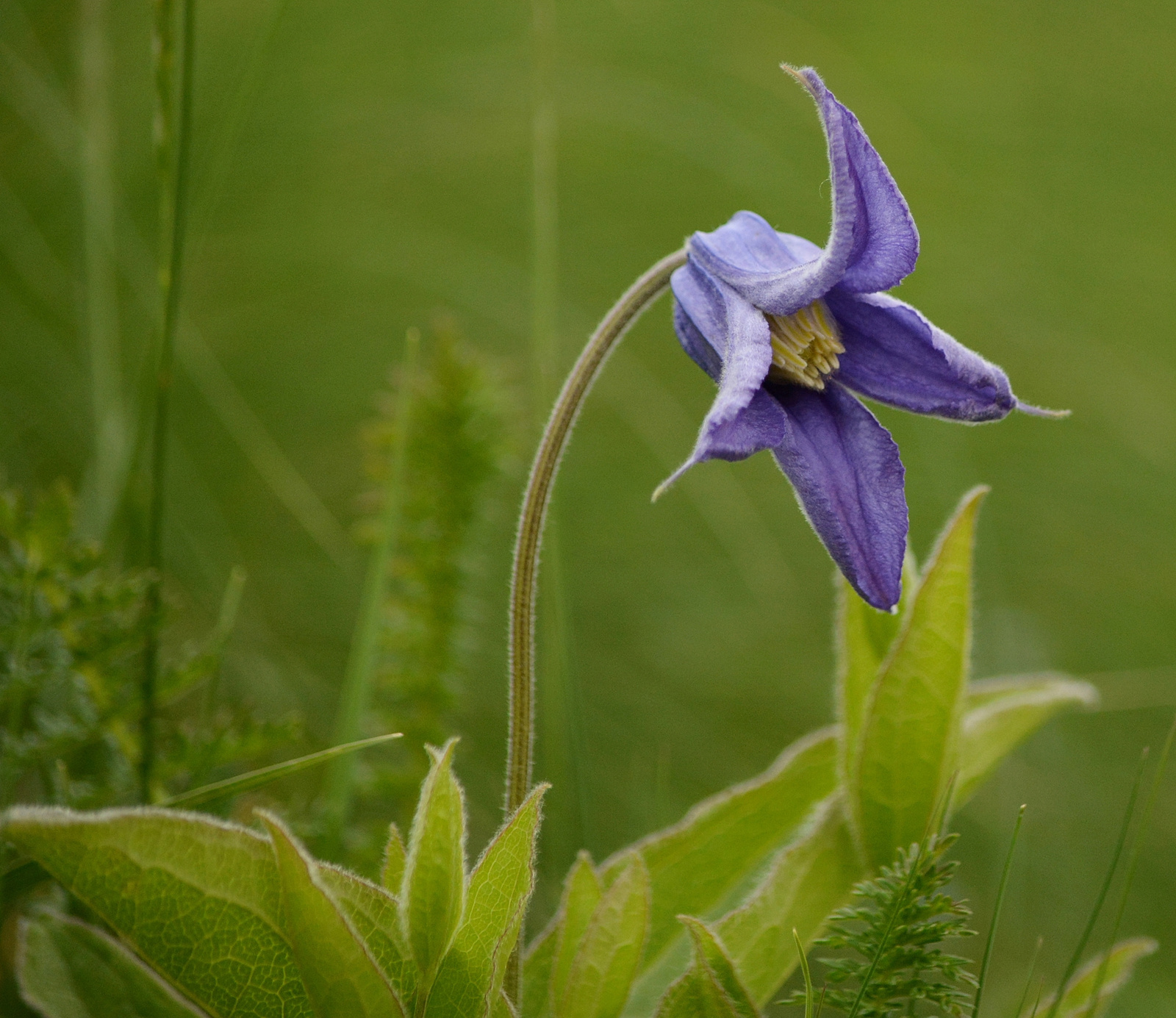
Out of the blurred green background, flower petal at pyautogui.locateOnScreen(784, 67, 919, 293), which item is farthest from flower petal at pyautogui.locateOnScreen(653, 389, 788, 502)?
the blurred green background

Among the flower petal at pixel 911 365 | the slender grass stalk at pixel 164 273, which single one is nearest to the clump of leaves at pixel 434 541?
the slender grass stalk at pixel 164 273

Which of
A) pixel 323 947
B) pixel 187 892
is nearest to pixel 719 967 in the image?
pixel 323 947

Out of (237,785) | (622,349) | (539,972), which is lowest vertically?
(539,972)

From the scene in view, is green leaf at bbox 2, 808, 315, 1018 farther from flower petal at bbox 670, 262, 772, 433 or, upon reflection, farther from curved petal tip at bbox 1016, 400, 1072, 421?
curved petal tip at bbox 1016, 400, 1072, 421

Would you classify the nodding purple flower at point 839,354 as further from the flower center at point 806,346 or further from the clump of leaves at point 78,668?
the clump of leaves at point 78,668

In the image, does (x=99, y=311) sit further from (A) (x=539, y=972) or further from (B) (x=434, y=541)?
(A) (x=539, y=972)

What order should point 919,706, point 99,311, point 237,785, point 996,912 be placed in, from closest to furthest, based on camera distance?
point 996,912
point 237,785
point 919,706
point 99,311

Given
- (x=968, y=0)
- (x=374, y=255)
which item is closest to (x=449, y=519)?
(x=374, y=255)
